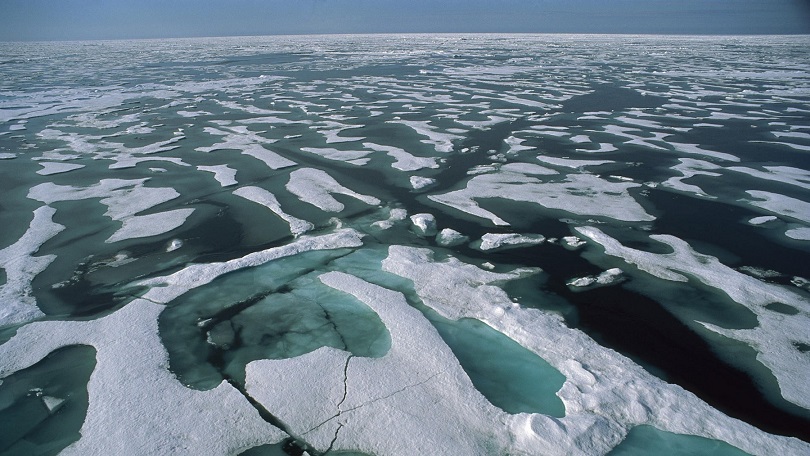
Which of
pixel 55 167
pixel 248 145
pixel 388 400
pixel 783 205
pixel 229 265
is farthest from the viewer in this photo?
pixel 248 145

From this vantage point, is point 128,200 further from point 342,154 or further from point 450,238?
point 450,238

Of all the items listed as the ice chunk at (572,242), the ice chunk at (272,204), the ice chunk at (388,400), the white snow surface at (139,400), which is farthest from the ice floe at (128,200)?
the ice chunk at (572,242)

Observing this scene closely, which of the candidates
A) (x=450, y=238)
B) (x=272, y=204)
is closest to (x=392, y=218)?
(x=450, y=238)

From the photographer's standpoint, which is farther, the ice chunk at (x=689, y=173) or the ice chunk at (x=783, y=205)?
the ice chunk at (x=689, y=173)

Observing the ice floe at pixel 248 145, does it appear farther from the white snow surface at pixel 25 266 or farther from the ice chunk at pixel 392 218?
the white snow surface at pixel 25 266

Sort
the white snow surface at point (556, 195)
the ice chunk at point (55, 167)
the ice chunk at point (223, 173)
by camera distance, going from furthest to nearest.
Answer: the ice chunk at point (55, 167) → the ice chunk at point (223, 173) → the white snow surface at point (556, 195)

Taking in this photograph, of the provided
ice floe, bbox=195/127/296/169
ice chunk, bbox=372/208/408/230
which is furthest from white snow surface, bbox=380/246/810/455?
ice floe, bbox=195/127/296/169
